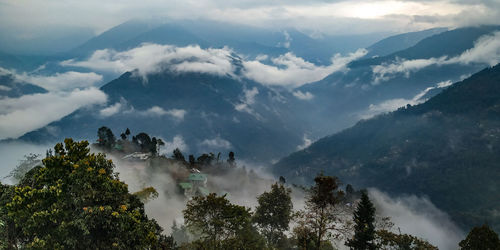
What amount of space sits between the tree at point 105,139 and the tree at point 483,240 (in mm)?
143448

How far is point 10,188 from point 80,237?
752 centimetres

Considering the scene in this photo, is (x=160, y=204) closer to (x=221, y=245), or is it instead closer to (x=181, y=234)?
(x=181, y=234)

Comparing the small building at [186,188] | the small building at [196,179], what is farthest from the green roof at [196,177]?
the small building at [186,188]

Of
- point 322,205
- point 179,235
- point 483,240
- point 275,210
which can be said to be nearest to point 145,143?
point 179,235

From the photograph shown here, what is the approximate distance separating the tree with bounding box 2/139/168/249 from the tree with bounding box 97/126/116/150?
434 ft

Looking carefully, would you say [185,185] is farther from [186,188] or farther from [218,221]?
[218,221]

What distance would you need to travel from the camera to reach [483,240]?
3909cm

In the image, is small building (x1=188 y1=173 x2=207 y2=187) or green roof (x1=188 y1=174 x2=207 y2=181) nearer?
green roof (x1=188 y1=174 x2=207 y2=181)

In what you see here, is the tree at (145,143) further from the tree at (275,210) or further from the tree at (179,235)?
the tree at (275,210)

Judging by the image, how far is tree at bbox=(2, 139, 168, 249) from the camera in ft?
78.3

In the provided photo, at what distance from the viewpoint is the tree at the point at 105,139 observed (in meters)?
150

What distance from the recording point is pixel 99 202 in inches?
997

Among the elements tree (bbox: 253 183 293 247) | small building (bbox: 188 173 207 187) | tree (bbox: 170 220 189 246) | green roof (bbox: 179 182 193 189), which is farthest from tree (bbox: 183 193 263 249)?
small building (bbox: 188 173 207 187)

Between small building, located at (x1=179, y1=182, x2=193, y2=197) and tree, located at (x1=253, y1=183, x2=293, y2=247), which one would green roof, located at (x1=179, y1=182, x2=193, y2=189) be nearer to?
small building, located at (x1=179, y1=182, x2=193, y2=197)
